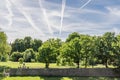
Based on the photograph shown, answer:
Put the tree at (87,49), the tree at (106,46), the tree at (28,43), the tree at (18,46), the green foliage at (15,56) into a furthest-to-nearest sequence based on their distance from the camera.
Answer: the tree at (28,43) → the tree at (18,46) → the green foliage at (15,56) → the tree at (87,49) → the tree at (106,46)

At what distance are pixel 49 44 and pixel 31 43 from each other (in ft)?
180

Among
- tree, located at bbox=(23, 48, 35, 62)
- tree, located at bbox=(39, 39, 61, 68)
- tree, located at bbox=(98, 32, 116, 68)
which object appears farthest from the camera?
tree, located at bbox=(23, 48, 35, 62)

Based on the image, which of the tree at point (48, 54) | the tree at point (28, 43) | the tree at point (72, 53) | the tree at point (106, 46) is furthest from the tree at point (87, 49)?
the tree at point (28, 43)

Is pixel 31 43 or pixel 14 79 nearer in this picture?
pixel 14 79

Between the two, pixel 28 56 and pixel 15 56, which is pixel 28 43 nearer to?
pixel 15 56

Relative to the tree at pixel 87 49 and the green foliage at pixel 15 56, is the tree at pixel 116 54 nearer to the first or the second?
the tree at pixel 87 49

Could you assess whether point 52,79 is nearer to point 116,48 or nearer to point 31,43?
point 116,48

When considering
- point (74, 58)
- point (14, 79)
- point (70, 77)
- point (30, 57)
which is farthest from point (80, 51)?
point (30, 57)

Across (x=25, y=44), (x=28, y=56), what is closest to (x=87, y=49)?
(x=28, y=56)

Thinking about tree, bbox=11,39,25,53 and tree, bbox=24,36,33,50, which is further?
tree, bbox=24,36,33,50

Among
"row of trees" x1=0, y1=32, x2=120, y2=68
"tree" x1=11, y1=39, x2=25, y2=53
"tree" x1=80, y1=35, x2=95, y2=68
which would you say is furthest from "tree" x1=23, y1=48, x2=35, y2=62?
"tree" x1=80, y1=35, x2=95, y2=68

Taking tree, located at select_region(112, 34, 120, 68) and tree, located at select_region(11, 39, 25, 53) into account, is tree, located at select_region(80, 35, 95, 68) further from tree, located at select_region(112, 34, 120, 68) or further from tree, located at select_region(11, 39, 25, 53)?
tree, located at select_region(11, 39, 25, 53)

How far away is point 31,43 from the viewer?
107250 mm

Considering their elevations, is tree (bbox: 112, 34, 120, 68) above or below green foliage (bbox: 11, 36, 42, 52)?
below
